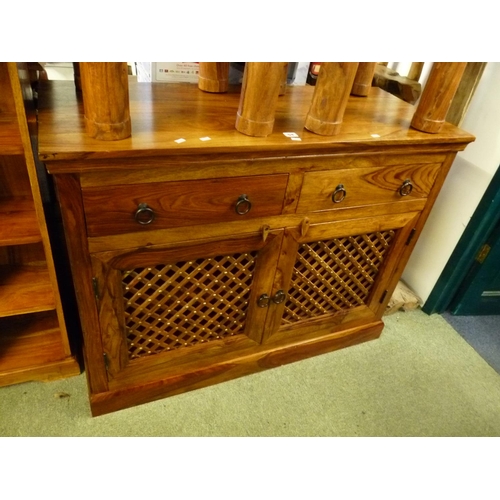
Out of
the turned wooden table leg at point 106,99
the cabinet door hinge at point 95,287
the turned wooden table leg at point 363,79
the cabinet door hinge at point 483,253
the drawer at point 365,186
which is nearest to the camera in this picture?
the turned wooden table leg at point 106,99

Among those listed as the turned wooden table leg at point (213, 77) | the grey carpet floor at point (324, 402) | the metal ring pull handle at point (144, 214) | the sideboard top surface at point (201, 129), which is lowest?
the grey carpet floor at point (324, 402)

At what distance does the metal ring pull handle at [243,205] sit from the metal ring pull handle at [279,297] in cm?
38

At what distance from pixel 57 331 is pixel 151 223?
0.75 meters

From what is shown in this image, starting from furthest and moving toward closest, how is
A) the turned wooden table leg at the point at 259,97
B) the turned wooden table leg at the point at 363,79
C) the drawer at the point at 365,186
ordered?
the turned wooden table leg at the point at 363,79 < the drawer at the point at 365,186 < the turned wooden table leg at the point at 259,97

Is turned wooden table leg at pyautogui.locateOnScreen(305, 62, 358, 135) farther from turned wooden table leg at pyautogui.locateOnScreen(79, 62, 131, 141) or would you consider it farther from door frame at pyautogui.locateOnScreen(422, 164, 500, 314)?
door frame at pyautogui.locateOnScreen(422, 164, 500, 314)

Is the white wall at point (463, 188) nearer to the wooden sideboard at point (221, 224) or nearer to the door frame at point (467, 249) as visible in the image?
the door frame at point (467, 249)

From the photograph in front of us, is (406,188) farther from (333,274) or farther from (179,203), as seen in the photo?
(179,203)

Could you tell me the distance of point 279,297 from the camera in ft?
4.37

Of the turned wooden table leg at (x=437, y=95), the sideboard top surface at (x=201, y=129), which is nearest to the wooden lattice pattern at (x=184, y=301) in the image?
the sideboard top surface at (x=201, y=129)

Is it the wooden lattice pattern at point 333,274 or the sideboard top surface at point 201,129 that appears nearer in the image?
the sideboard top surface at point 201,129

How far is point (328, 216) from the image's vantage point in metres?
1.21

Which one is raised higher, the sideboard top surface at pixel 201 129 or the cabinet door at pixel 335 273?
the sideboard top surface at pixel 201 129

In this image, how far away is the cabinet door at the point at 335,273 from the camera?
1.27 meters

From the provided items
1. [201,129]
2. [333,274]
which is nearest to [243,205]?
[201,129]
